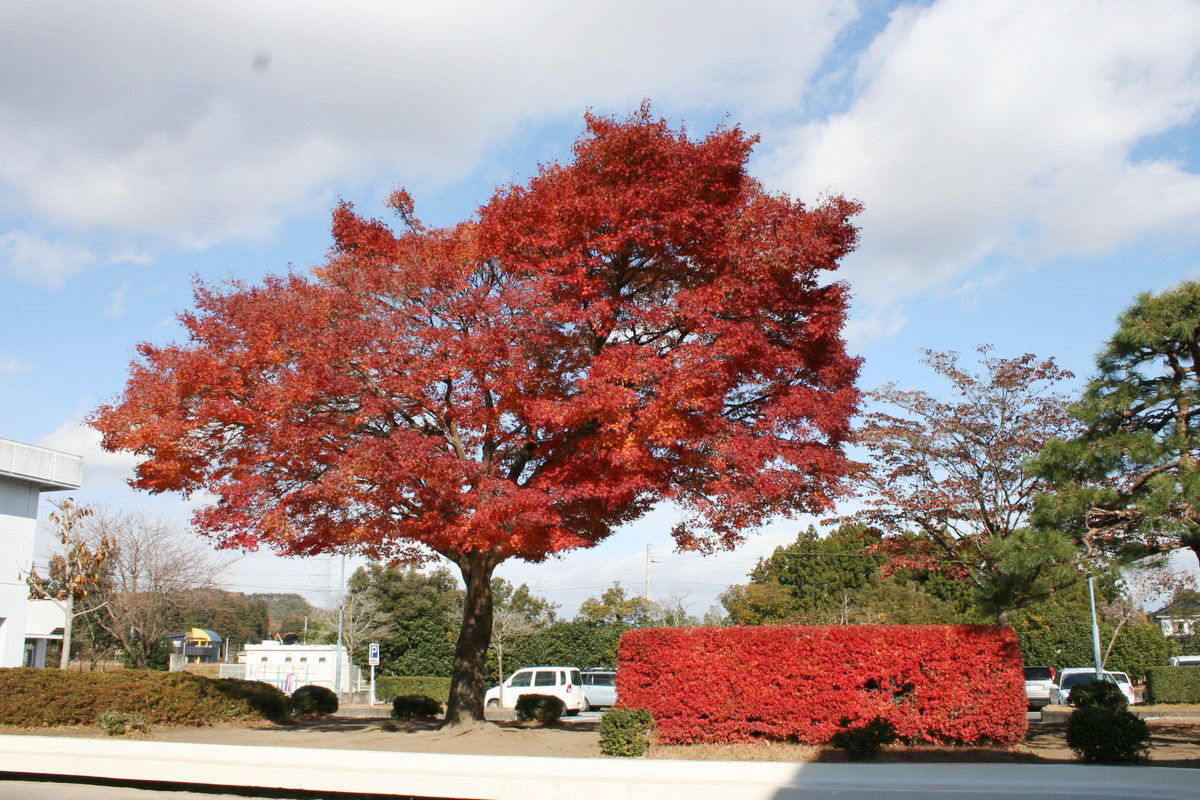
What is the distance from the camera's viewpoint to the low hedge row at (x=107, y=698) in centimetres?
1803

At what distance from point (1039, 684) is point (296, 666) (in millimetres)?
32756

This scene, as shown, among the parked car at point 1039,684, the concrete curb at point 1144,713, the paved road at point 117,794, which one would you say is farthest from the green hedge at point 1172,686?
the paved road at point 117,794

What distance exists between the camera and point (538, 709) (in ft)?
67.3

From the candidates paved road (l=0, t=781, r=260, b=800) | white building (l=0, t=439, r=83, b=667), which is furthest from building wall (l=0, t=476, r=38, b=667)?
paved road (l=0, t=781, r=260, b=800)

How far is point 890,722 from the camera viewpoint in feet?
43.1

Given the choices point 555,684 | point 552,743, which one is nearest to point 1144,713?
point 555,684

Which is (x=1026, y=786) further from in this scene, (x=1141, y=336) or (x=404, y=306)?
(x=404, y=306)

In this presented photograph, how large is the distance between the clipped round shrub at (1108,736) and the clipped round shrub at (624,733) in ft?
19.0

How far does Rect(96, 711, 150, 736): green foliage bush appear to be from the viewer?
16.5 meters

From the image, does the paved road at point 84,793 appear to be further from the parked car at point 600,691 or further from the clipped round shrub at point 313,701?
the parked car at point 600,691

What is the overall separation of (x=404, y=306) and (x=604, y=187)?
366 cm

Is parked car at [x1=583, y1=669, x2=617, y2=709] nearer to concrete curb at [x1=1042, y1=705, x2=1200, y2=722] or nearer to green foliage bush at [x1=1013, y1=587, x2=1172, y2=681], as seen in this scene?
concrete curb at [x1=1042, y1=705, x2=1200, y2=722]

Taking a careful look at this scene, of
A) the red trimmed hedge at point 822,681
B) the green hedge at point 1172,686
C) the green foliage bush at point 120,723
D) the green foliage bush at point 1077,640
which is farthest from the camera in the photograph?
the green foliage bush at point 1077,640

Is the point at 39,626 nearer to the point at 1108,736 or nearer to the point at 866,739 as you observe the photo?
the point at 866,739
